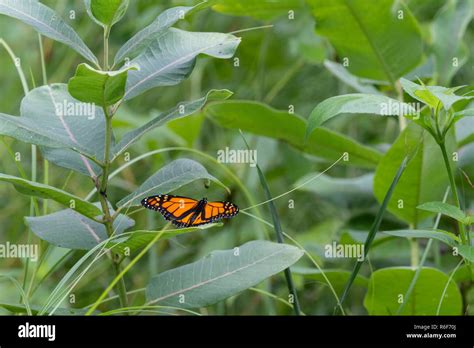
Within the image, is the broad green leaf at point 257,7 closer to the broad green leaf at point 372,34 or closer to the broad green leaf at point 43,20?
the broad green leaf at point 372,34

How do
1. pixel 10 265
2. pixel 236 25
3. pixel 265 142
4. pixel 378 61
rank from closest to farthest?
pixel 378 61
pixel 265 142
pixel 10 265
pixel 236 25

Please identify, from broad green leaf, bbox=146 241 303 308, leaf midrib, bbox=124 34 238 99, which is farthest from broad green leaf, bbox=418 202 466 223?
leaf midrib, bbox=124 34 238 99

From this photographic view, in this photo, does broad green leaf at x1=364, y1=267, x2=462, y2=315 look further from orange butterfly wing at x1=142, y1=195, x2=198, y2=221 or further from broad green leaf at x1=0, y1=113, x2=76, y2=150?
broad green leaf at x1=0, y1=113, x2=76, y2=150

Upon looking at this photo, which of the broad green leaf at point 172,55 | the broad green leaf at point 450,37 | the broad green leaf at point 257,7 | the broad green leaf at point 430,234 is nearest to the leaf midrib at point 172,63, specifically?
the broad green leaf at point 172,55
